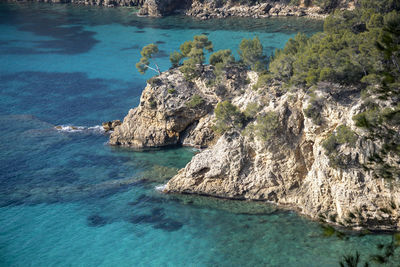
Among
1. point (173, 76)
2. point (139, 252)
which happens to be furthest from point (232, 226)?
point (173, 76)

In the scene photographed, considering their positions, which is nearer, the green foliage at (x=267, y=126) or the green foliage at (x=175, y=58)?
the green foliage at (x=267, y=126)

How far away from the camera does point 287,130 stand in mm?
34594

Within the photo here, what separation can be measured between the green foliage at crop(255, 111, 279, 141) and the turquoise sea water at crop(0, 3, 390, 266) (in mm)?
5928

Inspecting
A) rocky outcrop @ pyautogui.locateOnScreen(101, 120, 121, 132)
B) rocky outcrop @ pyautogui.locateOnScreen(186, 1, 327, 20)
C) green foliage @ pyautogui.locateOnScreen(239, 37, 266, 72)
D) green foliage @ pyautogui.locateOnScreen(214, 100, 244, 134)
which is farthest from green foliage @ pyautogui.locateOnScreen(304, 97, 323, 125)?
rocky outcrop @ pyautogui.locateOnScreen(186, 1, 327, 20)

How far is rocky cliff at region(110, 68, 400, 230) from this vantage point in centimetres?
2955

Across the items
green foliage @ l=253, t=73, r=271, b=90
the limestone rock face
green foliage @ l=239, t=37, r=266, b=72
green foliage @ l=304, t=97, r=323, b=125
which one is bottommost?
the limestone rock face

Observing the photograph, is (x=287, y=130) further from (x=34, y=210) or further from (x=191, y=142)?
(x=34, y=210)

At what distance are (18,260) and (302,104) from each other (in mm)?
25049

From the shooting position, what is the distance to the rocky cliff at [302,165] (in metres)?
29.5

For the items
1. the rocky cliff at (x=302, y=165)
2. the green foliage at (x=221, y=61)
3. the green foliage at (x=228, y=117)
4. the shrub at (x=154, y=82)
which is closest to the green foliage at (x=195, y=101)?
the green foliage at (x=221, y=61)

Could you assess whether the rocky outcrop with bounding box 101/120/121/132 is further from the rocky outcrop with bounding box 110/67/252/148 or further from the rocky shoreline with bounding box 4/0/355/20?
the rocky shoreline with bounding box 4/0/355/20

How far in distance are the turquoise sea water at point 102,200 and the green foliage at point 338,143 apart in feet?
17.2

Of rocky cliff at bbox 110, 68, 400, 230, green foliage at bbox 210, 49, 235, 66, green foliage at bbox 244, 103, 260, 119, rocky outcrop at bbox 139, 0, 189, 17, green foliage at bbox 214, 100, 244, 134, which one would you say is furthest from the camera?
rocky outcrop at bbox 139, 0, 189, 17

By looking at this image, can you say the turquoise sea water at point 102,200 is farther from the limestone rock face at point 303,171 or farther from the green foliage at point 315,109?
the green foliage at point 315,109
